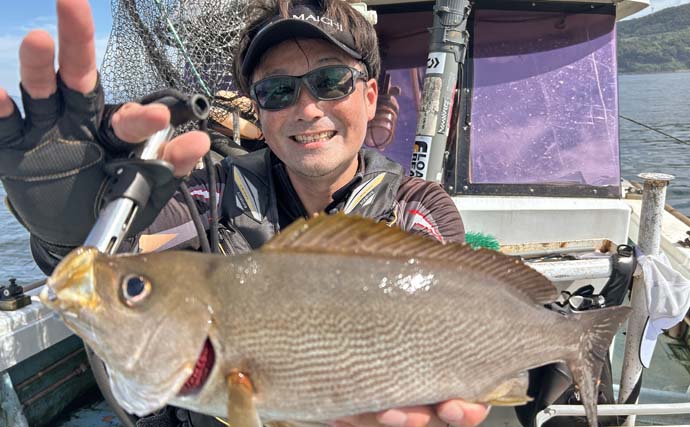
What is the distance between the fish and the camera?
135 cm

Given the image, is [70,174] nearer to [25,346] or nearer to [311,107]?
[311,107]

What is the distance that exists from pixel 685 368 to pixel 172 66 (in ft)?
19.2

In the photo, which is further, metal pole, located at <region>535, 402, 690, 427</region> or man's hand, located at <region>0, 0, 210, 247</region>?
metal pole, located at <region>535, 402, 690, 427</region>

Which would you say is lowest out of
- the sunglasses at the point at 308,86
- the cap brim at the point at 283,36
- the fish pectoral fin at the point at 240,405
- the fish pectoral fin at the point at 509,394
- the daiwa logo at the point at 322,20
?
the fish pectoral fin at the point at 509,394

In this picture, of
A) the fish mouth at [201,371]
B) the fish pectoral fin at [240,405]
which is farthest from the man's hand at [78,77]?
the fish pectoral fin at [240,405]

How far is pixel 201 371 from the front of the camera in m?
1.42

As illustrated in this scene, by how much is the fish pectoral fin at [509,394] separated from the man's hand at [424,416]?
41mm

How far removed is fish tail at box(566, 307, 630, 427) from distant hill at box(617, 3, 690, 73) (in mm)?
108186

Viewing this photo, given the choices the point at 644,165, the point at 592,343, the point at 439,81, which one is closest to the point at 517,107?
the point at 439,81

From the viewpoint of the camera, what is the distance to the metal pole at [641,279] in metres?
3.29

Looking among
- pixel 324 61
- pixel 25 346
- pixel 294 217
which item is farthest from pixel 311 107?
pixel 25 346

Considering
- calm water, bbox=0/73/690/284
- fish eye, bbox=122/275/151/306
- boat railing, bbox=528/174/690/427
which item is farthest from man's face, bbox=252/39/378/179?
calm water, bbox=0/73/690/284

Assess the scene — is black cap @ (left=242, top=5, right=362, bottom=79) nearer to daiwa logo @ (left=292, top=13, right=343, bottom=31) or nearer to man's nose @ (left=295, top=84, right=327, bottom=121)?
daiwa logo @ (left=292, top=13, right=343, bottom=31)

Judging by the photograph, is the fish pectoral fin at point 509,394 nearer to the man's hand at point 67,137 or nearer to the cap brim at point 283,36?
the man's hand at point 67,137
